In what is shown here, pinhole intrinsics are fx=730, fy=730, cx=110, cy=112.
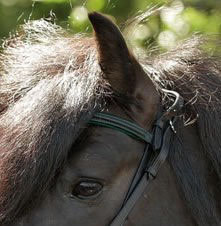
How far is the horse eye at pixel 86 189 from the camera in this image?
188 cm

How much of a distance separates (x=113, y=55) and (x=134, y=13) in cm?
105

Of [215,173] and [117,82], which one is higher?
[117,82]

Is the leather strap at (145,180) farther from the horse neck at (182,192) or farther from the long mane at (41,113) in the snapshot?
the long mane at (41,113)

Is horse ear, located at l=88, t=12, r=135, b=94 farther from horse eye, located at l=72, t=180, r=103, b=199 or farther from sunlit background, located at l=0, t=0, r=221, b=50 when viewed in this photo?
sunlit background, located at l=0, t=0, r=221, b=50

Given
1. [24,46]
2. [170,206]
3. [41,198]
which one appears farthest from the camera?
[24,46]

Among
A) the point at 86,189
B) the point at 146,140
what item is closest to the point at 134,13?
the point at 146,140

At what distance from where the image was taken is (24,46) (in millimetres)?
2289

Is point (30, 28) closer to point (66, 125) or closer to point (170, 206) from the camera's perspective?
point (66, 125)

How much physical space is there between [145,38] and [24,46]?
2.44 feet

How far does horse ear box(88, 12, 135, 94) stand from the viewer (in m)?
1.82

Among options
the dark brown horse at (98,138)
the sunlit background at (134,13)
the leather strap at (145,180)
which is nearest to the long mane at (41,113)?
the dark brown horse at (98,138)

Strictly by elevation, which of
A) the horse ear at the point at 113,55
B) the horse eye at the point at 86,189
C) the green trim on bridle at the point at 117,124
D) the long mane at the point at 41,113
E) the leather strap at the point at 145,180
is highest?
the horse ear at the point at 113,55

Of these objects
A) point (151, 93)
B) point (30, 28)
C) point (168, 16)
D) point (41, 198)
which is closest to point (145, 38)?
point (168, 16)

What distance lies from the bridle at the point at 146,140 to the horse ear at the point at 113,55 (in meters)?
0.09
